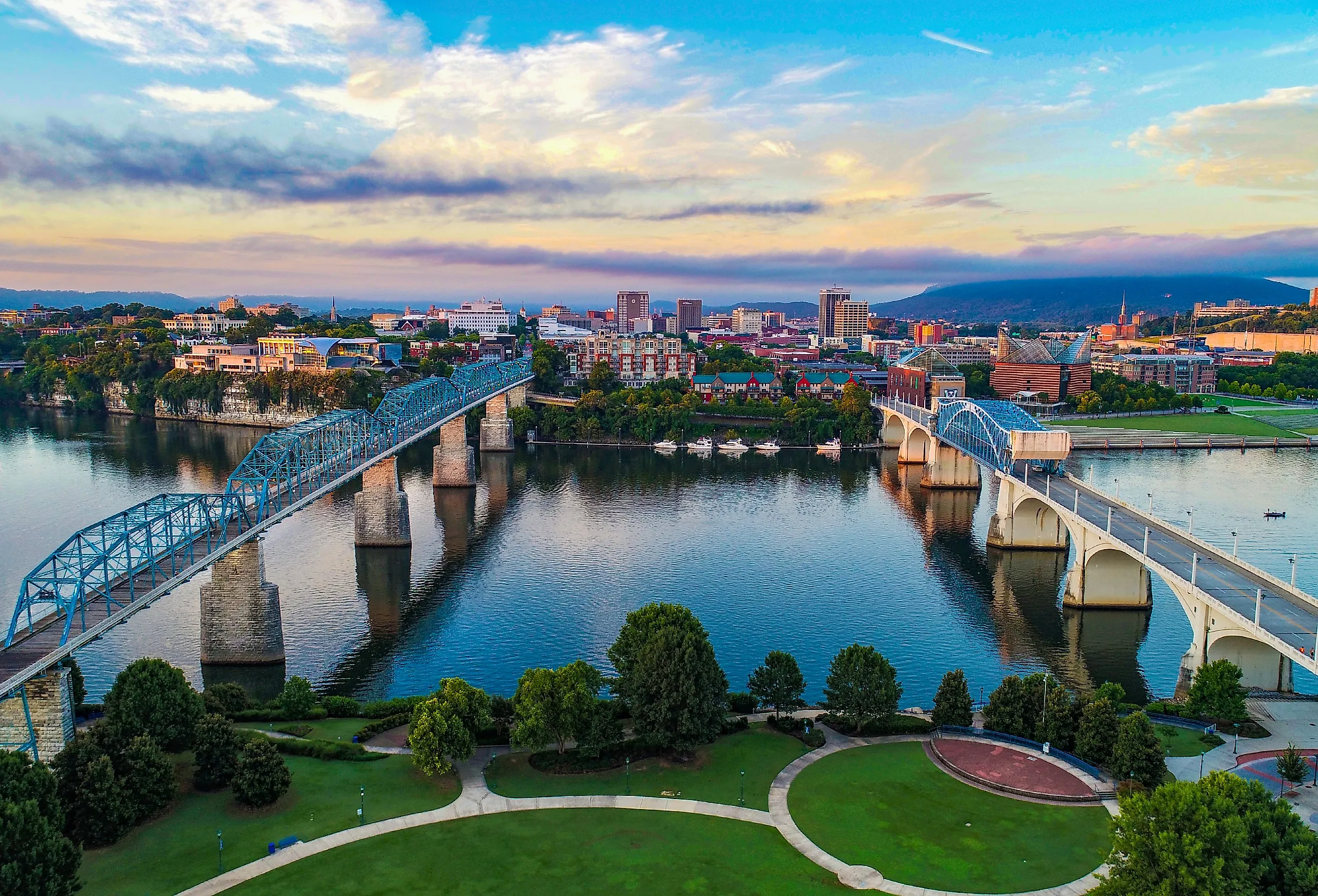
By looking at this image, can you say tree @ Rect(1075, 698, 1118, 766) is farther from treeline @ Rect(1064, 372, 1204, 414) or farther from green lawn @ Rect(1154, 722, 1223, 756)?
treeline @ Rect(1064, 372, 1204, 414)

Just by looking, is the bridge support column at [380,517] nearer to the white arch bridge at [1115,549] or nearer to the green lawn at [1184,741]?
the white arch bridge at [1115,549]

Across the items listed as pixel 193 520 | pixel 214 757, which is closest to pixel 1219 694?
pixel 214 757

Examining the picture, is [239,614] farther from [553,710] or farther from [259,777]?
[553,710]

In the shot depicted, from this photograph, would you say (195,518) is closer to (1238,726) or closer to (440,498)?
(440,498)

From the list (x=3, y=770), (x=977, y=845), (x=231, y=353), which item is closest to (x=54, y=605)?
(x=3, y=770)

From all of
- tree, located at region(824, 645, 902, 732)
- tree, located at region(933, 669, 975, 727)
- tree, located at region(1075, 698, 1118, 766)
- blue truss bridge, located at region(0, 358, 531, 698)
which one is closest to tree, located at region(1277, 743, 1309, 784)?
tree, located at region(1075, 698, 1118, 766)
